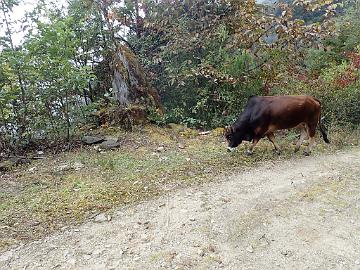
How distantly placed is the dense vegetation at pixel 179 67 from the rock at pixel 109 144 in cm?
94

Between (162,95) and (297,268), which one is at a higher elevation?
(162,95)

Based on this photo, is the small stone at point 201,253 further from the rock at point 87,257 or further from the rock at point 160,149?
the rock at point 160,149

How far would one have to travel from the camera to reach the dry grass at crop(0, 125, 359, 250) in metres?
4.68

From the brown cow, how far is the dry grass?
40 centimetres

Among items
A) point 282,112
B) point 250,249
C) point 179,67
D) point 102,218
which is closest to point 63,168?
point 102,218

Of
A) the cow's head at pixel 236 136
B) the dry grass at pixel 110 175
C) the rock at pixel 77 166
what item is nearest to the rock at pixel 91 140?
the dry grass at pixel 110 175

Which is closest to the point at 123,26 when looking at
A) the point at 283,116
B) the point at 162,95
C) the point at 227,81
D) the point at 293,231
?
the point at 162,95

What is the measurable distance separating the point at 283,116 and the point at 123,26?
6003 millimetres

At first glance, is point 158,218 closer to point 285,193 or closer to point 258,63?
point 285,193

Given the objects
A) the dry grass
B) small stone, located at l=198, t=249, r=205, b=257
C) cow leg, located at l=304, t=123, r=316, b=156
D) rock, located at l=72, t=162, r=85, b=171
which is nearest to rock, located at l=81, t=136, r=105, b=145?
the dry grass

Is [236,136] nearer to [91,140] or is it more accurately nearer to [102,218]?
[91,140]

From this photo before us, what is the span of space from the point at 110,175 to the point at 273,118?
316cm

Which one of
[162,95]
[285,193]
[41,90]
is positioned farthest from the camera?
[162,95]

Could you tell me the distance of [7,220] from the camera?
4.61m
